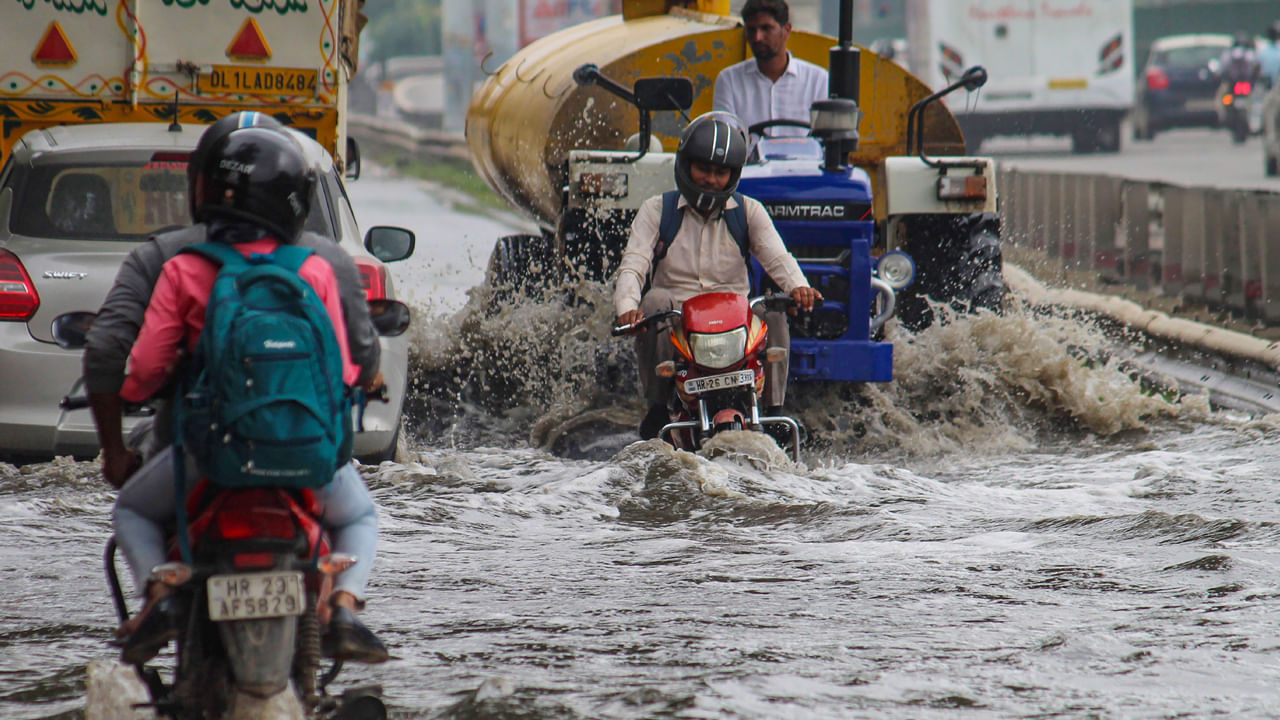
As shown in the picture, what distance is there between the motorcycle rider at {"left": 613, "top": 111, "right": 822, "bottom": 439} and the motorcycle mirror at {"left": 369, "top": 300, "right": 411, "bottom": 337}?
3.39 m

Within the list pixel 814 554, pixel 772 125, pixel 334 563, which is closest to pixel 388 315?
pixel 334 563

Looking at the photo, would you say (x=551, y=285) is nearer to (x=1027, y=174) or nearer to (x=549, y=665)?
(x=549, y=665)

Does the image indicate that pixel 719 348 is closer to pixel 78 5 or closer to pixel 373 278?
pixel 373 278

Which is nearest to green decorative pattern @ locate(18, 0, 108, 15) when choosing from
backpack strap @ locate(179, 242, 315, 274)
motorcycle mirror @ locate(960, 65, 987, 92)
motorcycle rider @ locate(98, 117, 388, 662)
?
motorcycle mirror @ locate(960, 65, 987, 92)

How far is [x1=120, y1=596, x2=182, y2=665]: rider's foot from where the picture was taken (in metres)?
3.78

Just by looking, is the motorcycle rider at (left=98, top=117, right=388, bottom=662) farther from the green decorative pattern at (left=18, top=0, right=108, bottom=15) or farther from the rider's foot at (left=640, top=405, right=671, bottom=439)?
the green decorative pattern at (left=18, top=0, right=108, bottom=15)

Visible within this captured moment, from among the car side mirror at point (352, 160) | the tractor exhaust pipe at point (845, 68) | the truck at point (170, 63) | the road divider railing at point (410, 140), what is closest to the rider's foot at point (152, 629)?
the tractor exhaust pipe at point (845, 68)

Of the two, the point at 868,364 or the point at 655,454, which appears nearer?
the point at 655,454

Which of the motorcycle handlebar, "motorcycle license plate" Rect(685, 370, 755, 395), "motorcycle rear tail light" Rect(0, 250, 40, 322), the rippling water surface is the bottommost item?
the rippling water surface

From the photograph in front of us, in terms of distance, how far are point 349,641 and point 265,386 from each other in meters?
0.59

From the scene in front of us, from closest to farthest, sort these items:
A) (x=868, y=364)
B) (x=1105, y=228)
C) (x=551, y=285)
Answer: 1. (x=868, y=364)
2. (x=551, y=285)
3. (x=1105, y=228)

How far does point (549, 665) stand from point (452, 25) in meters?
30.3

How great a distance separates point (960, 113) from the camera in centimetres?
3656

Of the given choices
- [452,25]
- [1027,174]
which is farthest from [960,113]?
[1027,174]
